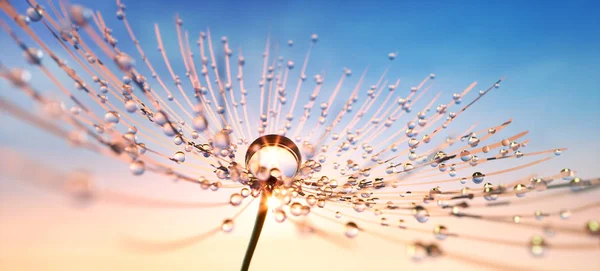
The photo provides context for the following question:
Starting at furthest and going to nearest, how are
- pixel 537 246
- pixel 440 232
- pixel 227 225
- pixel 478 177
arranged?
pixel 478 177 → pixel 227 225 → pixel 440 232 → pixel 537 246

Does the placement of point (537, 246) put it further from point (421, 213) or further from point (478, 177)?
point (478, 177)

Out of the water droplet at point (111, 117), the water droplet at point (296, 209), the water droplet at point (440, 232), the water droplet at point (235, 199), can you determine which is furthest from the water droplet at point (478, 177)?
the water droplet at point (111, 117)

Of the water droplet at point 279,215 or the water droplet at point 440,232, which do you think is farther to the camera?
the water droplet at point 279,215

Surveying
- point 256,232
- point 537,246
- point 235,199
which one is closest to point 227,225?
point 235,199

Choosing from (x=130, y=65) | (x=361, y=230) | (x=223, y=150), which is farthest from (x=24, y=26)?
(x=361, y=230)

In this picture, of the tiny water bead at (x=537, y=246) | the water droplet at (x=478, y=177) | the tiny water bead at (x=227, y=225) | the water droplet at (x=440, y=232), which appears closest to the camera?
the tiny water bead at (x=537, y=246)

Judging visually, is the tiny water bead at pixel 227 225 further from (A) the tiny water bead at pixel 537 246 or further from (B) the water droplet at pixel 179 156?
(A) the tiny water bead at pixel 537 246

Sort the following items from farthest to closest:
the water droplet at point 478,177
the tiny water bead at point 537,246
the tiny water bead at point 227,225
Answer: the water droplet at point 478,177, the tiny water bead at point 227,225, the tiny water bead at point 537,246

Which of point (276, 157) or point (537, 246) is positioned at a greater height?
point (276, 157)

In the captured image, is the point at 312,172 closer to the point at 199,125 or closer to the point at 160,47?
the point at 199,125

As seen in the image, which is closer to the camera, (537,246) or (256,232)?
(537,246)

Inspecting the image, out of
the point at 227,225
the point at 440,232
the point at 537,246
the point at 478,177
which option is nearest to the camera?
the point at 537,246
